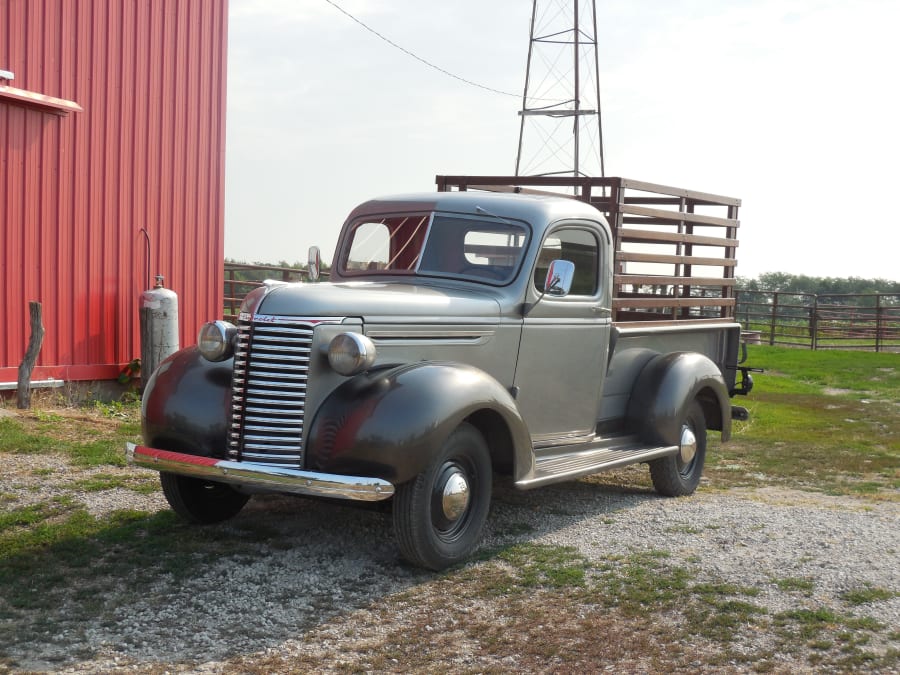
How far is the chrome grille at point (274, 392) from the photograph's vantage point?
4871 millimetres

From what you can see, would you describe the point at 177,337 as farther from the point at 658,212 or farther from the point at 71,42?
the point at 658,212

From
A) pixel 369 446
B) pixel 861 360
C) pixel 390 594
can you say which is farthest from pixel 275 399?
pixel 861 360

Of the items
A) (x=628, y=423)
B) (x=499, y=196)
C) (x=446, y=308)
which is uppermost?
(x=499, y=196)

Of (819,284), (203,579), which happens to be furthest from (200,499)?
(819,284)

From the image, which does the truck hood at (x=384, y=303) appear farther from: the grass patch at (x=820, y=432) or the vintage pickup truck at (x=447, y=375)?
the grass patch at (x=820, y=432)

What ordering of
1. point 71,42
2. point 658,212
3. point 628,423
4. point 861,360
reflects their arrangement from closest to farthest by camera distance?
point 628,423, point 658,212, point 71,42, point 861,360

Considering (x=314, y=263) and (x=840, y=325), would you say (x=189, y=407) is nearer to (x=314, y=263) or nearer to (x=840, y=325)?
(x=314, y=263)

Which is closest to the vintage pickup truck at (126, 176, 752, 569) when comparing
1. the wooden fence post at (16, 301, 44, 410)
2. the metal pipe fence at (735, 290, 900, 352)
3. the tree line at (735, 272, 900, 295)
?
the wooden fence post at (16, 301, 44, 410)

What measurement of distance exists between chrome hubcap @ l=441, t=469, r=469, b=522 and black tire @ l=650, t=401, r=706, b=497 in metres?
2.35

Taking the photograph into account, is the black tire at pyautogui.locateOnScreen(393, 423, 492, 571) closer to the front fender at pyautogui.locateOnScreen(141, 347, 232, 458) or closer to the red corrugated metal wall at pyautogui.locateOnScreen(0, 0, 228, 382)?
the front fender at pyautogui.locateOnScreen(141, 347, 232, 458)

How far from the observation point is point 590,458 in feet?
20.9

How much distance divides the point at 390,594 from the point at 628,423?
280 centimetres

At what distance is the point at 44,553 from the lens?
5.32m

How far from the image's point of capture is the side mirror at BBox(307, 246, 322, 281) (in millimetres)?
6816
